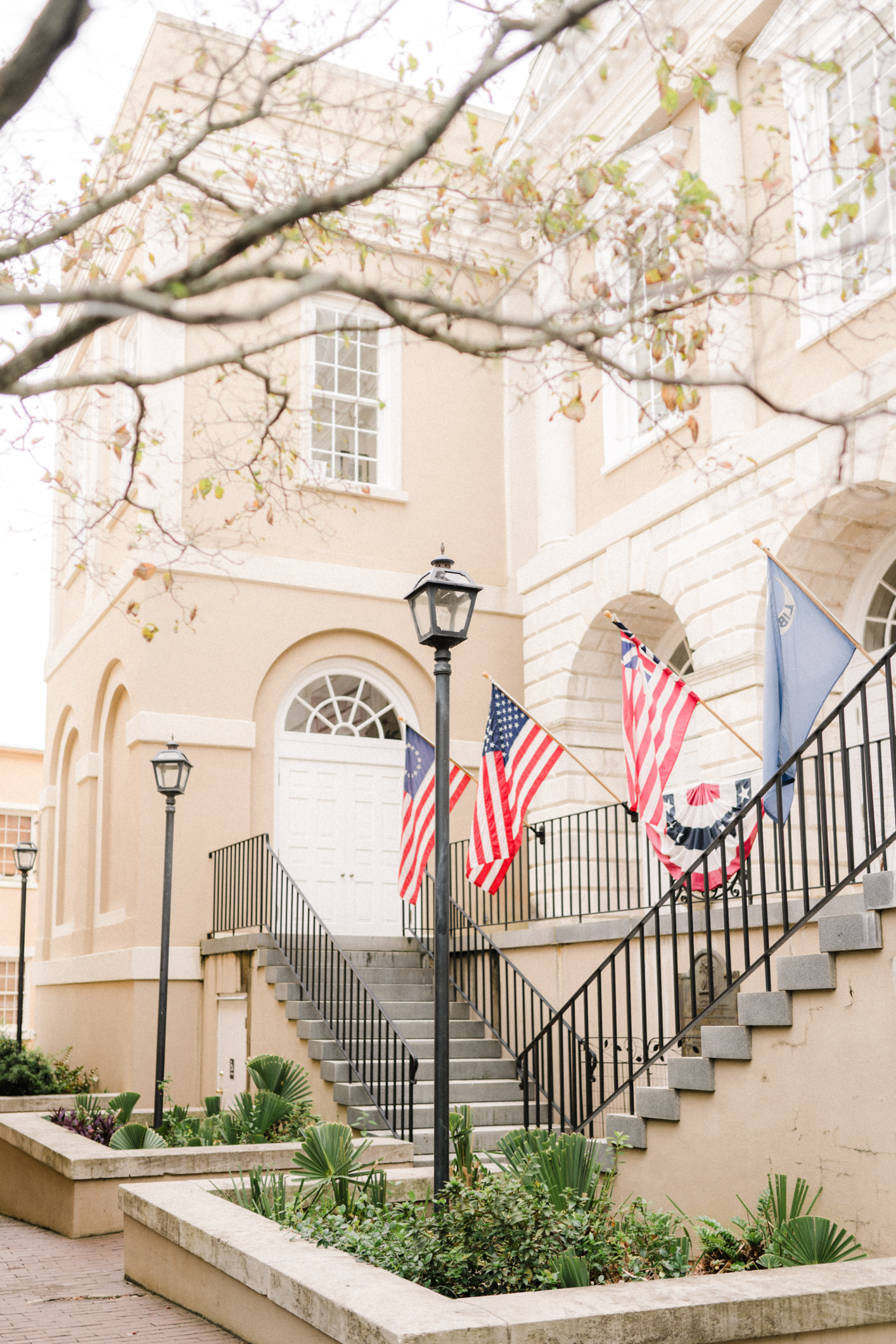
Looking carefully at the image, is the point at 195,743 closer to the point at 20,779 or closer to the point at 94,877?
the point at 94,877

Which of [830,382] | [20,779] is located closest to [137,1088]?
[830,382]

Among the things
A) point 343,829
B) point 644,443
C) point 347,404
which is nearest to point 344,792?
point 343,829

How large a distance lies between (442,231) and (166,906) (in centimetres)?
891

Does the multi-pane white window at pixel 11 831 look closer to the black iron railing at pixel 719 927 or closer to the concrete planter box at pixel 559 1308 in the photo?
the black iron railing at pixel 719 927

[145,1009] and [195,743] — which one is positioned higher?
[195,743]

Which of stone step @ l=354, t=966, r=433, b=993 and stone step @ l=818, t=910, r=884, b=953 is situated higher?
stone step @ l=818, t=910, r=884, b=953

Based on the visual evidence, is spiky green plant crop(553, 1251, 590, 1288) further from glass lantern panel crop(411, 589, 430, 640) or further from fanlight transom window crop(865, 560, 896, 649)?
fanlight transom window crop(865, 560, 896, 649)

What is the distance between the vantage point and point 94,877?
1689cm

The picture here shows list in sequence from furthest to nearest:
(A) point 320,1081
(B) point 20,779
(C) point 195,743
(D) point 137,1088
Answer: (B) point 20,779 → (C) point 195,743 → (D) point 137,1088 → (A) point 320,1081

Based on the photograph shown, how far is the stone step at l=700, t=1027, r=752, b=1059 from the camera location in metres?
6.89

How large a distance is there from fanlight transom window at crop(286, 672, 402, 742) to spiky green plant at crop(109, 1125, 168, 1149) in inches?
263

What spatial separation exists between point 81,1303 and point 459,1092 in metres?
5.05

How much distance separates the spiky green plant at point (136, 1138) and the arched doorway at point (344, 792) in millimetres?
5683

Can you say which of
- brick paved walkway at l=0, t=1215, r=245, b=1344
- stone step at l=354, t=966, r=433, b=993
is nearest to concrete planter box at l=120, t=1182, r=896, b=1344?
brick paved walkway at l=0, t=1215, r=245, b=1344
